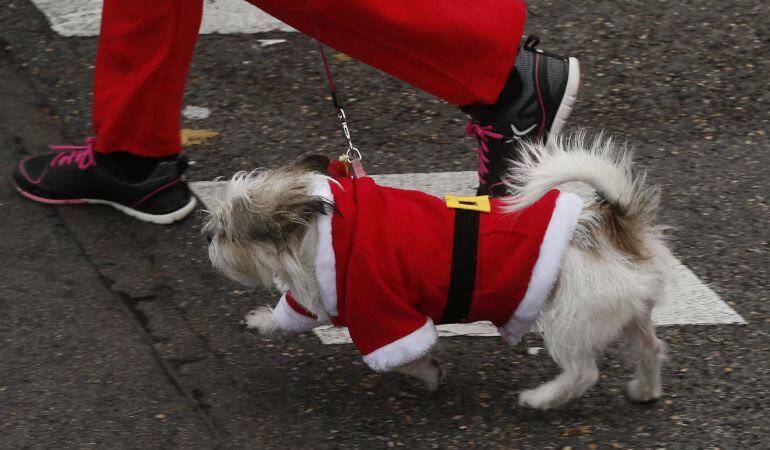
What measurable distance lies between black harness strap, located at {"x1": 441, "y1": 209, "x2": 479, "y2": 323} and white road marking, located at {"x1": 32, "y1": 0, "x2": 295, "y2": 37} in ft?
9.38

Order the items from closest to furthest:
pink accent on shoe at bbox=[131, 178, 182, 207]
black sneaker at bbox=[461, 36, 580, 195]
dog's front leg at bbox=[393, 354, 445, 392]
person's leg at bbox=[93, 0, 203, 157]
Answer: dog's front leg at bbox=[393, 354, 445, 392] < person's leg at bbox=[93, 0, 203, 157] < black sneaker at bbox=[461, 36, 580, 195] < pink accent on shoe at bbox=[131, 178, 182, 207]

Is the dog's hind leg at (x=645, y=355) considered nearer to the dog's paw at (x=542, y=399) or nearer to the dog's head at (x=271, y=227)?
the dog's paw at (x=542, y=399)

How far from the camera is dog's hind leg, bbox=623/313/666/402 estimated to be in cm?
317

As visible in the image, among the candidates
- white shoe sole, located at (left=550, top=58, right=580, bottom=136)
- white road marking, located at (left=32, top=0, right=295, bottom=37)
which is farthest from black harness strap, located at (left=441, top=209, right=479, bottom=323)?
white road marking, located at (left=32, top=0, right=295, bottom=37)

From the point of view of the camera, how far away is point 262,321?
3.53 m

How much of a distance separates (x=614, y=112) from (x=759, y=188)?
0.82 meters

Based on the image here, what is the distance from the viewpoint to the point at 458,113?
4984 millimetres

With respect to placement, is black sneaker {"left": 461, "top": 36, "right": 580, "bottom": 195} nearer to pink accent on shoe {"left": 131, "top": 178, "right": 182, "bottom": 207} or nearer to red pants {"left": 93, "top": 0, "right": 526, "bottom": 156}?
red pants {"left": 93, "top": 0, "right": 526, "bottom": 156}

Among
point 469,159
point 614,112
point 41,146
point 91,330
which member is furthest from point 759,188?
point 41,146

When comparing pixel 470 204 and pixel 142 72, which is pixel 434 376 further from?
pixel 142 72

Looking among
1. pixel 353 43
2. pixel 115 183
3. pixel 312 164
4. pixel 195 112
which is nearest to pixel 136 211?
pixel 115 183

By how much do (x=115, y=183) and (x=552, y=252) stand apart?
1.97 m

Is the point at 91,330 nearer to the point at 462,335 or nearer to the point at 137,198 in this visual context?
the point at 137,198

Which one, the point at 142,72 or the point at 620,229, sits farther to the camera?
the point at 142,72
